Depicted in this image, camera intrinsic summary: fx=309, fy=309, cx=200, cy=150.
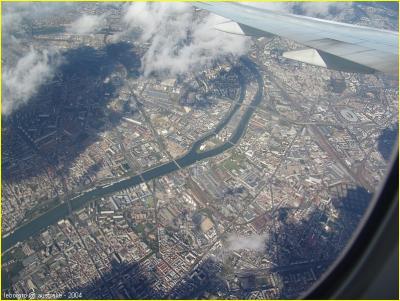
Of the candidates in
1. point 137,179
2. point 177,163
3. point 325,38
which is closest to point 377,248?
point 325,38

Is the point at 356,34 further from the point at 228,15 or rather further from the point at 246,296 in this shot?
the point at 246,296

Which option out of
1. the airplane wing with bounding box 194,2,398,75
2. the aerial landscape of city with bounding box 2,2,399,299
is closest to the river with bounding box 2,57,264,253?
the aerial landscape of city with bounding box 2,2,399,299

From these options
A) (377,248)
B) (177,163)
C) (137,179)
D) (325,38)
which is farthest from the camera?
(177,163)

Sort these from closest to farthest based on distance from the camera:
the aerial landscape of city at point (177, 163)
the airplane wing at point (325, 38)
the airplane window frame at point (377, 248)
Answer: the airplane window frame at point (377, 248) → the airplane wing at point (325, 38) → the aerial landscape of city at point (177, 163)

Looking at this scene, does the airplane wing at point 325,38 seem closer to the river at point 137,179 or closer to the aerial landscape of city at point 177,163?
the aerial landscape of city at point 177,163

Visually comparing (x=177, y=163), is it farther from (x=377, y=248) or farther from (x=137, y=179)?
(x=377, y=248)

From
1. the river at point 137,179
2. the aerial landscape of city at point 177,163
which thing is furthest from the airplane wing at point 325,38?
the river at point 137,179

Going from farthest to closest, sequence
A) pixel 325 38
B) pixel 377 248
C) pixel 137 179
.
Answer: pixel 137 179
pixel 325 38
pixel 377 248
